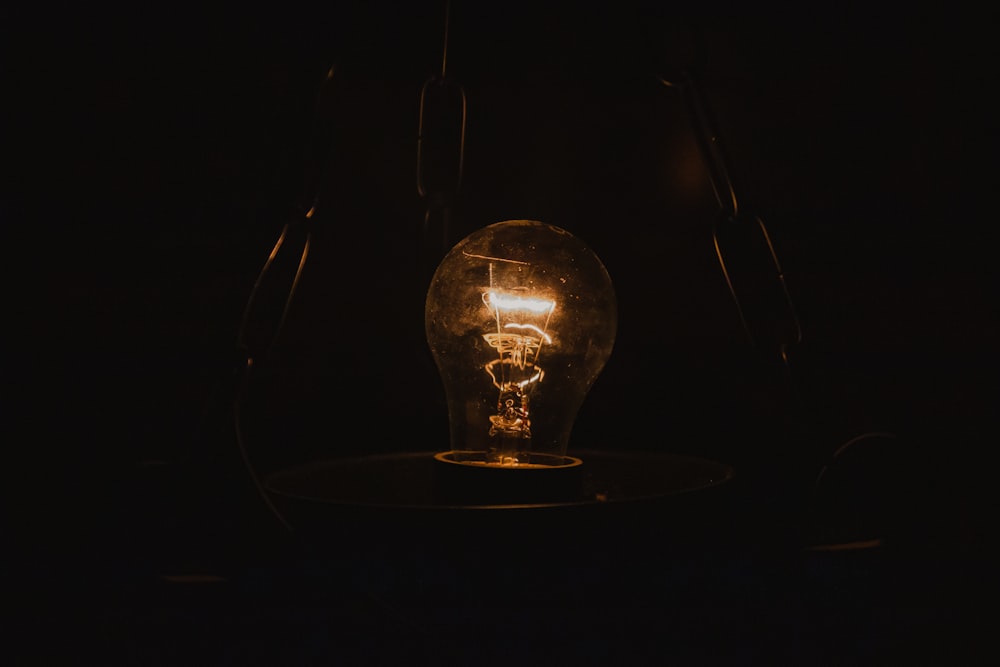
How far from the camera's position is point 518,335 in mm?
1012

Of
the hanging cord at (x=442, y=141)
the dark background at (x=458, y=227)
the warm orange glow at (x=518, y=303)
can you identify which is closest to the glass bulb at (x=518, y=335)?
the warm orange glow at (x=518, y=303)

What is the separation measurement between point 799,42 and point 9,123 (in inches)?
40.3

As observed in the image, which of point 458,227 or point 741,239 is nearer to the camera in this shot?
point 741,239

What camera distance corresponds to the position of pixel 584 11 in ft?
4.77

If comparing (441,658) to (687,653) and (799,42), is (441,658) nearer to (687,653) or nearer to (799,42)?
(687,653)

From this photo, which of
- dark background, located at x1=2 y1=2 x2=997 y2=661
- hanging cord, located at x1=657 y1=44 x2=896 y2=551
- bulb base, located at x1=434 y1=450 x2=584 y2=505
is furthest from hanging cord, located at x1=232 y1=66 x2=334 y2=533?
dark background, located at x1=2 y1=2 x2=997 y2=661

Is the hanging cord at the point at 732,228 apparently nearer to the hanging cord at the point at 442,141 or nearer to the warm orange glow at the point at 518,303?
the warm orange glow at the point at 518,303

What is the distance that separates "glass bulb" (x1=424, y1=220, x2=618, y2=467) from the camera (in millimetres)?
991

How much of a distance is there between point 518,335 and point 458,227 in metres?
0.45

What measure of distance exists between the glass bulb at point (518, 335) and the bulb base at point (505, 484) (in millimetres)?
96

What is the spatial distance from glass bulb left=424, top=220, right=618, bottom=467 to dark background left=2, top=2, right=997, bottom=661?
1.04ft

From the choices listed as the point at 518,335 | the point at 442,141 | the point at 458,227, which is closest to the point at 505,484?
the point at 518,335

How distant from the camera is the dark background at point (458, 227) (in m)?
1.21

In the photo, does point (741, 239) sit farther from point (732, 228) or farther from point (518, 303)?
point (518, 303)
